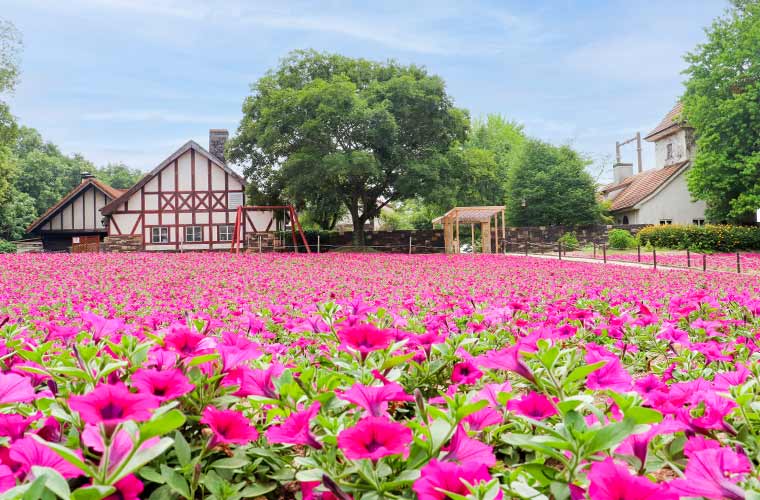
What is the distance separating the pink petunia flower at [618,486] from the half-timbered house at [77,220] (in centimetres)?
3740

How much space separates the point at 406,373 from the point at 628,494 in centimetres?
116

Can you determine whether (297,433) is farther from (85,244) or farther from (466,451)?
(85,244)

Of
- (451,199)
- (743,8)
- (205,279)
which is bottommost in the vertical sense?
(205,279)

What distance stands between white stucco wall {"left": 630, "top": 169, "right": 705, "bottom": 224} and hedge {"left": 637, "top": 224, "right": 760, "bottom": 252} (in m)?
8.21

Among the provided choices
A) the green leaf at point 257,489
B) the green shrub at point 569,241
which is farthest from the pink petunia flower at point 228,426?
the green shrub at point 569,241

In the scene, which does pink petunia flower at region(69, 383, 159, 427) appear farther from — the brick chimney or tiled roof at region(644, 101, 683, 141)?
tiled roof at region(644, 101, 683, 141)

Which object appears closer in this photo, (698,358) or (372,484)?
(372,484)

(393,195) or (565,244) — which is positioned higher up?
(393,195)

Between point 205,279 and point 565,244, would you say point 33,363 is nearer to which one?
point 205,279

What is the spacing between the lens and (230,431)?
1.07m

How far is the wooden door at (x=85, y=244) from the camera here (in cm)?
2989

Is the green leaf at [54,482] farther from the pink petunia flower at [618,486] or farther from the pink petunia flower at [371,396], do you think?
the pink petunia flower at [618,486]

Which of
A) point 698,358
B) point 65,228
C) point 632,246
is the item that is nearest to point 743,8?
point 632,246

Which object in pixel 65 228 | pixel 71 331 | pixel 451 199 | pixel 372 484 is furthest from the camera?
pixel 65 228
